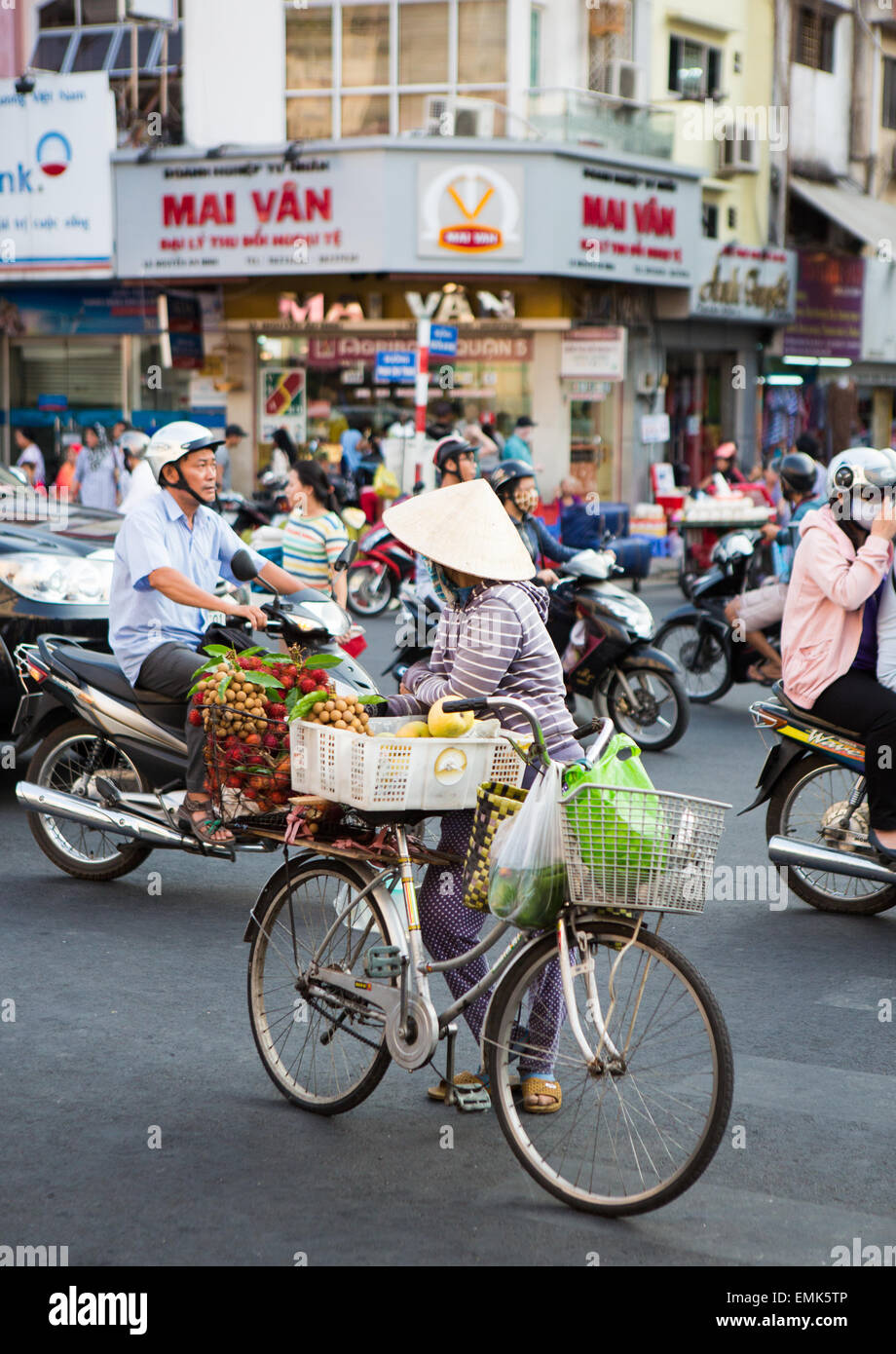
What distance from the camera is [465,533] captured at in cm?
438

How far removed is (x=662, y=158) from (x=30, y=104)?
9.77 m

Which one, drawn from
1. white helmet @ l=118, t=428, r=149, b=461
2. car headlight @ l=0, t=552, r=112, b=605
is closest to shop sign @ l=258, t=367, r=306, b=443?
white helmet @ l=118, t=428, r=149, b=461

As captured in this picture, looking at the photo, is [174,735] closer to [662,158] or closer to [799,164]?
[662,158]

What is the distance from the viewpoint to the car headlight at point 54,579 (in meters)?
8.29

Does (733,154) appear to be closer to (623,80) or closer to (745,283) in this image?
(745,283)

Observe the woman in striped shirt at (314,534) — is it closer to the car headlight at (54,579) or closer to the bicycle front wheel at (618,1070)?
the car headlight at (54,579)

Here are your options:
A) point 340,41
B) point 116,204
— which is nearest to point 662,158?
point 340,41

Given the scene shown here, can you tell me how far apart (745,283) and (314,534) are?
19735 mm

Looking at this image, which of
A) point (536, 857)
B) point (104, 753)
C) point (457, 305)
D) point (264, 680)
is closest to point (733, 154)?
point (457, 305)

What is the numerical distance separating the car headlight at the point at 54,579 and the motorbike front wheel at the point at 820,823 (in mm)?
3542

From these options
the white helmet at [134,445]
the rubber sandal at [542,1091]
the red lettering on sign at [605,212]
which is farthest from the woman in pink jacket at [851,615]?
the red lettering on sign at [605,212]

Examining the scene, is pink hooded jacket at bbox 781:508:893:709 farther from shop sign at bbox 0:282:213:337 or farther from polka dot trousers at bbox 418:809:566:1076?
shop sign at bbox 0:282:213:337

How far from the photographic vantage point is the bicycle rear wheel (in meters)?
4.39

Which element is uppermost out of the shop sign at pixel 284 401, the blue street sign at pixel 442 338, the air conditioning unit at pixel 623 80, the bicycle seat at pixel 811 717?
the air conditioning unit at pixel 623 80
